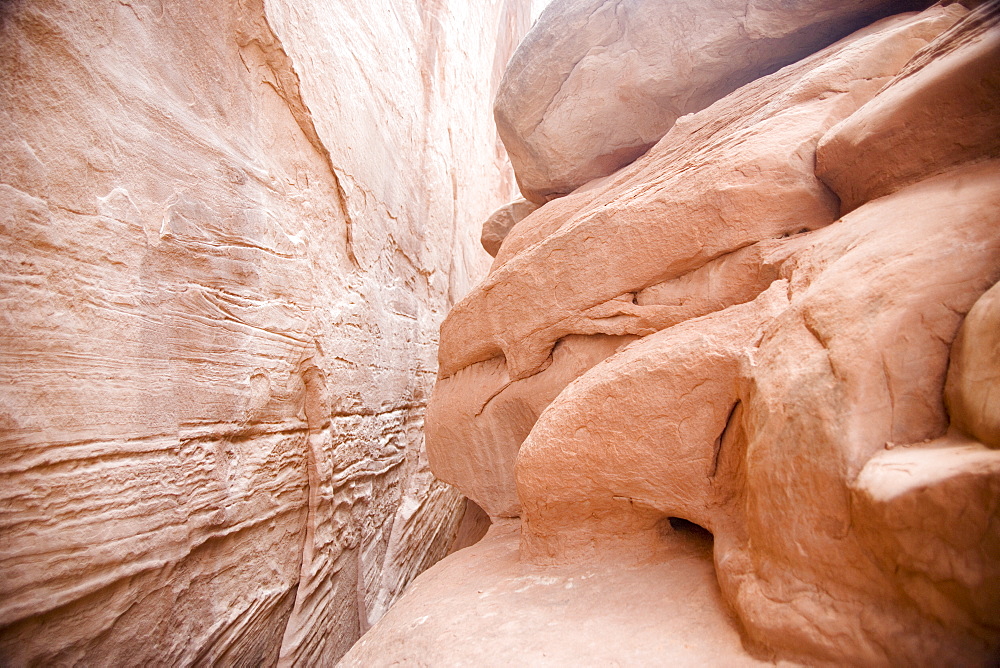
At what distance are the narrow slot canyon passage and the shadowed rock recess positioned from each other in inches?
0.5

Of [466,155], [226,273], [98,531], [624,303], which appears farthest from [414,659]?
[466,155]

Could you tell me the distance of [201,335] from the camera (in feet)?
10.1

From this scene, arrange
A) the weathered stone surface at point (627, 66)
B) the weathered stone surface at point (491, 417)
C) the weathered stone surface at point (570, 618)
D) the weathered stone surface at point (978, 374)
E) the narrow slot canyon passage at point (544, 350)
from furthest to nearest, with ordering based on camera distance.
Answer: the weathered stone surface at point (627, 66) < the weathered stone surface at point (491, 417) < the weathered stone surface at point (570, 618) < the narrow slot canyon passage at point (544, 350) < the weathered stone surface at point (978, 374)

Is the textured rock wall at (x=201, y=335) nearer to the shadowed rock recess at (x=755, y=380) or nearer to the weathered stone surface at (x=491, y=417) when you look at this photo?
the weathered stone surface at (x=491, y=417)

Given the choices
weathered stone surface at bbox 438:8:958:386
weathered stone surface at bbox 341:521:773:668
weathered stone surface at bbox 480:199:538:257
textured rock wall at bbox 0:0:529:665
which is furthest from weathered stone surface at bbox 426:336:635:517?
weathered stone surface at bbox 480:199:538:257

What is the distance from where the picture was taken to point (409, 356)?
18.3 ft

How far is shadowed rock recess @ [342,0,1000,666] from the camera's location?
50.7 inches

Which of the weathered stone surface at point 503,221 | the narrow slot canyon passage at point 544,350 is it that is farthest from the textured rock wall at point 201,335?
the weathered stone surface at point 503,221

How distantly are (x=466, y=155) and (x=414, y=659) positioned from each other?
7.31 metres

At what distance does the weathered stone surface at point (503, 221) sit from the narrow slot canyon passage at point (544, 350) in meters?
0.88

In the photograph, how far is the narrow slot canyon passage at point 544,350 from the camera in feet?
4.71

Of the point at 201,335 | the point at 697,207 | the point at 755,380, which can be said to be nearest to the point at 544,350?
the point at 697,207

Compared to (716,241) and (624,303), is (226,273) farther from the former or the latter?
(716,241)

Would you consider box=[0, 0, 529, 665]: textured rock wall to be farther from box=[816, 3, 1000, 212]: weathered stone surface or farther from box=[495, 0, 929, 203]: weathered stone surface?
box=[816, 3, 1000, 212]: weathered stone surface
